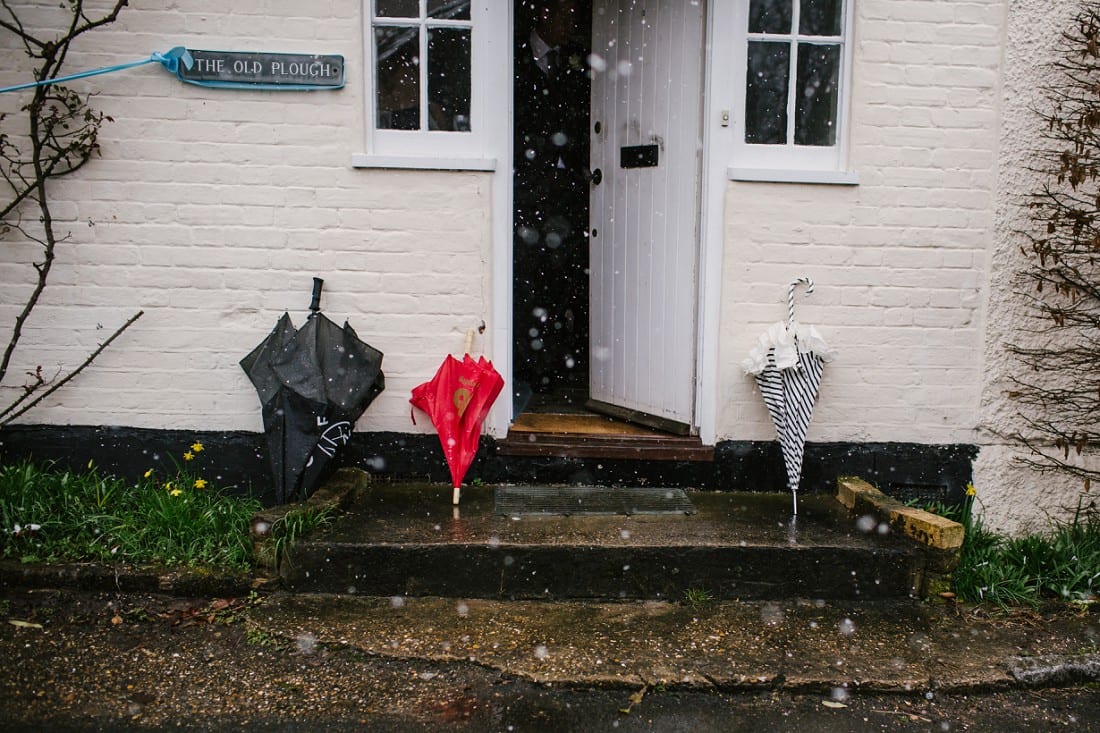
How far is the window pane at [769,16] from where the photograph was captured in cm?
466

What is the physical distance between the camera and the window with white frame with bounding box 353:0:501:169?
461 cm

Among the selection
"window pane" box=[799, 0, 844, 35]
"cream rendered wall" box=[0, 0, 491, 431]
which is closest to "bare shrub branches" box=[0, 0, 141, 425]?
"cream rendered wall" box=[0, 0, 491, 431]

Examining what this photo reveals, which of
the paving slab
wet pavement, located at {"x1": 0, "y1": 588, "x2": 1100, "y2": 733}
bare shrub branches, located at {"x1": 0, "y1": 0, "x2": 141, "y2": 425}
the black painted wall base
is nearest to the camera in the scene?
wet pavement, located at {"x1": 0, "y1": 588, "x2": 1100, "y2": 733}

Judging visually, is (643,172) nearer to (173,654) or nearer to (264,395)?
(264,395)

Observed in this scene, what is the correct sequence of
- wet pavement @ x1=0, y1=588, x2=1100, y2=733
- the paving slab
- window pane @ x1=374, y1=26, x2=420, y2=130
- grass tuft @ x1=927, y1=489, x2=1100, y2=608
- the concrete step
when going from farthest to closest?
1. window pane @ x1=374, y1=26, x2=420, y2=130
2. grass tuft @ x1=927, y1=489, x2=1100, y2=608
3. the concrete step
4. the paving slab
5. wet pavement @ x1=0, y1=588, x2=1100, y2=733

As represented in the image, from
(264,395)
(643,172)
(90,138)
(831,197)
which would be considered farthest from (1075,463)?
(90,138)

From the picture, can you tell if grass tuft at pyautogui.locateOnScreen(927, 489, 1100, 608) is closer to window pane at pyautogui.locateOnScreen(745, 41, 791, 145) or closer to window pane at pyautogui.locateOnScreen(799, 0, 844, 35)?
window pane at pyautogui.locateOnScreen(745, 41, 791, 145)

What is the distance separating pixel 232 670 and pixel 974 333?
396 centimetres

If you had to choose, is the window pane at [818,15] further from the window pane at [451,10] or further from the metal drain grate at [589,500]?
the metal drain grate at [589,500]

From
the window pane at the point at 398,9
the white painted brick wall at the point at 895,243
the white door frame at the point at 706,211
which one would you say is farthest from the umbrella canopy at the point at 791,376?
the window pane at the point at 398,9

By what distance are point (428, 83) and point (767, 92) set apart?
1.77 meters

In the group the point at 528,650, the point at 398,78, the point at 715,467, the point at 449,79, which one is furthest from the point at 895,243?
the point at 528,650

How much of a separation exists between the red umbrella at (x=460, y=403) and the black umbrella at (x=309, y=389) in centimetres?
35

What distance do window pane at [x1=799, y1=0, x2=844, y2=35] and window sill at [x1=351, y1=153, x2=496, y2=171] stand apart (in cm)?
176
